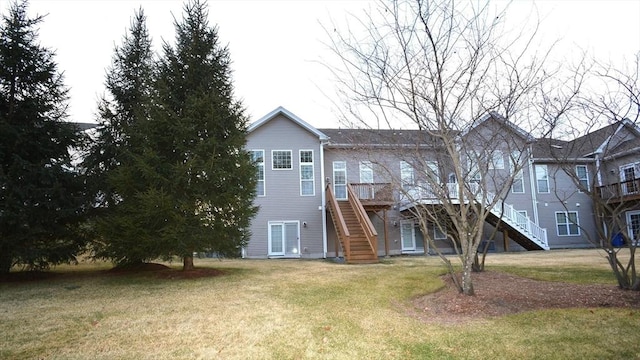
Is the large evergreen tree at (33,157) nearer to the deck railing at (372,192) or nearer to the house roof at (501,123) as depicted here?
the house roof at (501,123)

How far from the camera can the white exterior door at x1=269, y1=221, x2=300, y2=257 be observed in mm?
18234

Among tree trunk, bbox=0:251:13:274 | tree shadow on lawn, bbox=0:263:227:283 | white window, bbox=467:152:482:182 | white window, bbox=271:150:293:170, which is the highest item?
white window, bbox=271:150:293:170

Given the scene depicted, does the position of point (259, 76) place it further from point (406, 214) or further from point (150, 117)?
point (406, 214)

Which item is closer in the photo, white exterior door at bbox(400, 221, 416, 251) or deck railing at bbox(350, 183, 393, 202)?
deck railing at bbox(350, 183, 393, 202)

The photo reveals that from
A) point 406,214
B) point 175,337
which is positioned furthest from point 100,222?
point 406,214

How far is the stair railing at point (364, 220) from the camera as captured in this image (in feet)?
46.2

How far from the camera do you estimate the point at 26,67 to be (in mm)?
10648

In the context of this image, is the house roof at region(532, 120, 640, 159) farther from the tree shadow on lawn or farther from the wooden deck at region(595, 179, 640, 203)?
the wooden deck at region(595, 179, 640, 203)

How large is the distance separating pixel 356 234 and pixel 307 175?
455cm

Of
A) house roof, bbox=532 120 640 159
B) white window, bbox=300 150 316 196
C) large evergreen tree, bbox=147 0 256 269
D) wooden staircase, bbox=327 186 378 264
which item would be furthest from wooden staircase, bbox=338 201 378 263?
house roof, bbox=532 120 640 159

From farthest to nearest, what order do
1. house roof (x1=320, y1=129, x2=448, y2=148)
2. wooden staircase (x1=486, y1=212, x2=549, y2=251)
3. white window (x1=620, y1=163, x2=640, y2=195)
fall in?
white window (x1=620, y1=163, x2=640, y2=195) < wooden staircase (x1=486, y1=212, x2=549, y2=251) < house roof (x1=320, y1=129, x2=448, y2=148)

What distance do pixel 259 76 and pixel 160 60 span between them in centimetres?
315

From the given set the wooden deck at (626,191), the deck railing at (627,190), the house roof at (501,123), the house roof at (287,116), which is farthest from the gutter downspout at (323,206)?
the deck railing at (627,190)

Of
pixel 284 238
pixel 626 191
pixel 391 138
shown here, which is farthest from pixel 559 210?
pixel 391 138
